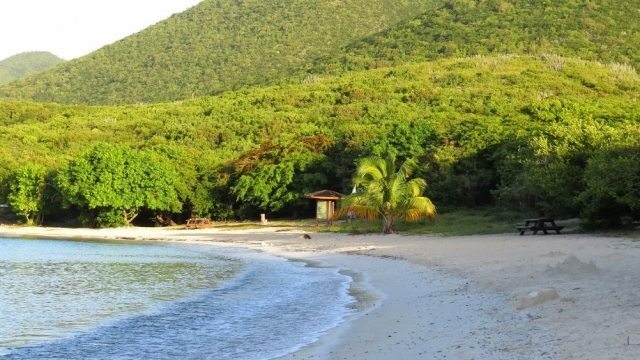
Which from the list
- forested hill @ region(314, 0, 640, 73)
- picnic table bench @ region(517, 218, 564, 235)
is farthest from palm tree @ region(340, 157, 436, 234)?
forested hill @ region(314, 0, 640, 73)

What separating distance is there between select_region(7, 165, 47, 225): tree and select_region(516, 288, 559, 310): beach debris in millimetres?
49548

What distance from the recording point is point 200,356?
9.43 meters

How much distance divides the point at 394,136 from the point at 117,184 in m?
20.3

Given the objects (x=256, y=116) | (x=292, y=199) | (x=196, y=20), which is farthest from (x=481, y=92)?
(x=196, y=20)

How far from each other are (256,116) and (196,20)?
57083 millimetres

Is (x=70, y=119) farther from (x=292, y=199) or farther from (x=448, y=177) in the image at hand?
(x=448, y=177)

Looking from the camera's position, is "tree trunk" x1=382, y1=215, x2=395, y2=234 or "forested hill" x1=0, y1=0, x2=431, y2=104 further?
"forested hill" x1=0, y1=0, x2=431, y2=104

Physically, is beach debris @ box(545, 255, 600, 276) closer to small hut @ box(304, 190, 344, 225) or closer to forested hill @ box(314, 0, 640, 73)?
small hut @ box(304, 190, 344, 225)

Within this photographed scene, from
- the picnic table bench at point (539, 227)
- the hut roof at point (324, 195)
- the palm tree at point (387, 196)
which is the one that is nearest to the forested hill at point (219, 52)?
the hut roof at point (324, 195)

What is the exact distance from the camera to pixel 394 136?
47031 mm

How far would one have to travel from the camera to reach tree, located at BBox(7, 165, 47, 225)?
5312 centimetres

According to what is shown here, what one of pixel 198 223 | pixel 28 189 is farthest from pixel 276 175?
pixel 28 189

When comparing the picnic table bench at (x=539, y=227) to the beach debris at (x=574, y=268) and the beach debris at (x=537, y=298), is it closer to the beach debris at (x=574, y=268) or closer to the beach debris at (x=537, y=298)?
the beach debris at (x=574, y=268)

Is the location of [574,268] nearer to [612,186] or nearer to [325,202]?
[612,186]
